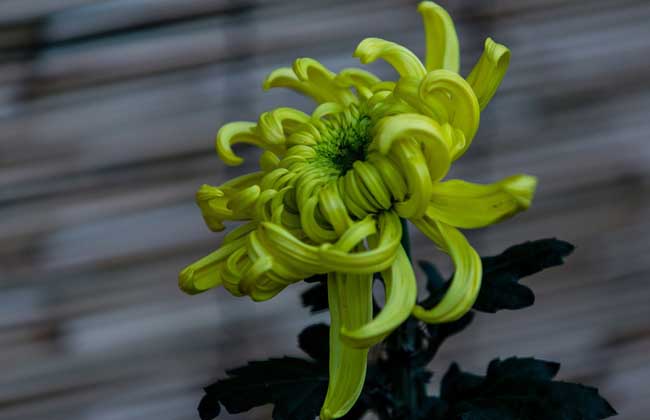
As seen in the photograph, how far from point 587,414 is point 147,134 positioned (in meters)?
0.86

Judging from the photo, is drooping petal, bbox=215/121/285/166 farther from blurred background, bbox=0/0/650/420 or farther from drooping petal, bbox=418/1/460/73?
blurred background, bbox=0/0/650/420

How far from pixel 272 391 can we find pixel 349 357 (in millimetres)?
122

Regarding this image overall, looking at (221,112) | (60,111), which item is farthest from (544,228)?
(60,111)

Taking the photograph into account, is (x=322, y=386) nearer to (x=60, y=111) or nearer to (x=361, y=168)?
(x=361, y=168)

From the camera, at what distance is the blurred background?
1234mm

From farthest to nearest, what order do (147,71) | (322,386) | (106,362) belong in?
(106,362), (147,71), (322,386)

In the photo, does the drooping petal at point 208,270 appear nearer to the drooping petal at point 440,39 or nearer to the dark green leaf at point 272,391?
the dark green leaf at point 272,391

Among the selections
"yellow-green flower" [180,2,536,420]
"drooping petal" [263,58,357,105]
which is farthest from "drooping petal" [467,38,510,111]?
"drooping petal" [263,58,357,105]

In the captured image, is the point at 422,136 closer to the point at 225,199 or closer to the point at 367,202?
the point at 367,202

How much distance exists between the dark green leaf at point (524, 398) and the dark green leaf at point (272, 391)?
129 millimetres

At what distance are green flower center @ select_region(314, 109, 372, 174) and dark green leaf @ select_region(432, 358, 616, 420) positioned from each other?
0.24 meters

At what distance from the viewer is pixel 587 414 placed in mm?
628

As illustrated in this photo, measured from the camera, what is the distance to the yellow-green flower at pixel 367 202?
21.7 inches

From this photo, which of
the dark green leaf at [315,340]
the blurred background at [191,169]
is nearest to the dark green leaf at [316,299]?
the dark green leaf at [315,340]
